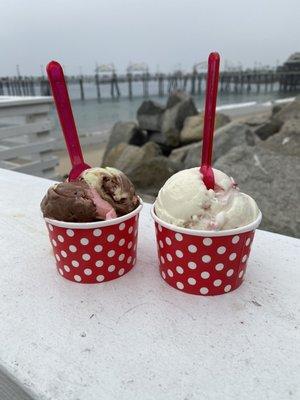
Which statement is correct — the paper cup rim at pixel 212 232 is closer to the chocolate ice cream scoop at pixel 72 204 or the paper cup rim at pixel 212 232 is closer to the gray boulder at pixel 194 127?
the chocolate ice cream scoop at pixel 72 204

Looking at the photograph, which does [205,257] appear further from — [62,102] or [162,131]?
[162,131]

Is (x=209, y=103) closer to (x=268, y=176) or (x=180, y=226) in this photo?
(x=180, y=226)

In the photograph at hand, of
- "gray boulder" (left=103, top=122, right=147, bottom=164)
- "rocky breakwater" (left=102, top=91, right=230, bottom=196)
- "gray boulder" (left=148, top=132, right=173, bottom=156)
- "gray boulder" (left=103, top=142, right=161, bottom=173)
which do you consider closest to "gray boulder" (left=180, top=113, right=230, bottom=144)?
"rocky breakwater" (left=102, top=91, right=230, bottom=196)

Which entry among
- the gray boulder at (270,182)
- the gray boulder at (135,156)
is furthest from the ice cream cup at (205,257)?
the gray boulder at (135,156)

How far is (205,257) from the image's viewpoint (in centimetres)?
74

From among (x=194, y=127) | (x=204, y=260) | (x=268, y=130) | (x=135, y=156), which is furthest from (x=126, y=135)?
(x=204, y=260)

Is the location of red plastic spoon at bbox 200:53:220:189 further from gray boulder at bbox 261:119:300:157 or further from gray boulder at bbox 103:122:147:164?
gray boulder at bbox 103:122:147:164

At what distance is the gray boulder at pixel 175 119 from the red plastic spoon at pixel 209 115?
5.67m

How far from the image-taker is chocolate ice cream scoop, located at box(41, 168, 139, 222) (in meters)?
0.77

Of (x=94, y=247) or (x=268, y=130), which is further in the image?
(x=268, y=130)

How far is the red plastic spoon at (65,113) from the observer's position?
2.37 feet

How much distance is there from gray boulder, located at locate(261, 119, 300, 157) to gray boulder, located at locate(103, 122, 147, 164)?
138 inches

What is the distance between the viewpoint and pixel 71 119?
775mm

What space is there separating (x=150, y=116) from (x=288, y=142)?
4.29 meters
